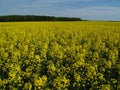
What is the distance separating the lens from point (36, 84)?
695 cm

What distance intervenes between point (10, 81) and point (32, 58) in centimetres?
242

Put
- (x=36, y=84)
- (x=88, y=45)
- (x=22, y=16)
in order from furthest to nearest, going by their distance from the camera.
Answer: (x=22, y=16), (x=88, y=45), (x=36, y=84)

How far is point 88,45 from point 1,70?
4.25 meters

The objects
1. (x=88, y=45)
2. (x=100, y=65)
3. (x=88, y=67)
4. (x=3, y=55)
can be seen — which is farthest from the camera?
(x=88, y=45)

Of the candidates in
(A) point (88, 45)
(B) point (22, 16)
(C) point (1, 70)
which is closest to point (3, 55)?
(C) point (1, 70)

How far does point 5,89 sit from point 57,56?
2.84m

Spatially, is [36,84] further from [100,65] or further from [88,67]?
[100,65]

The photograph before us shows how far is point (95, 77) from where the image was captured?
798cm

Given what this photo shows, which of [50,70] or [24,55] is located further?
[24,55]

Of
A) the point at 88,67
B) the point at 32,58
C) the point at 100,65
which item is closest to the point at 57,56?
the point at 32,58

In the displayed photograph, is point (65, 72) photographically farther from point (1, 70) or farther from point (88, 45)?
point (88, 45)

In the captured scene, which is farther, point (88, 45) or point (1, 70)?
point (88, 45)

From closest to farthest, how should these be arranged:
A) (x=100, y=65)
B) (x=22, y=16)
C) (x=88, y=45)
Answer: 1. (x=100, y=65)
2. (x=88, y=45)
3. (x=22, y=16)

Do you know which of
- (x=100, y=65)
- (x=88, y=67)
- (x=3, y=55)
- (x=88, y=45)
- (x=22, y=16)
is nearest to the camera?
(x=88, y=67)
